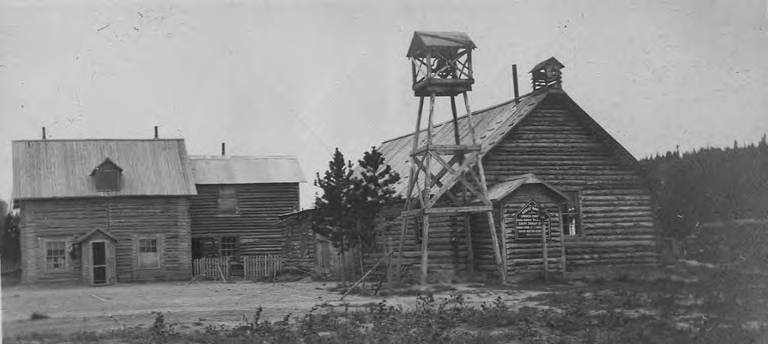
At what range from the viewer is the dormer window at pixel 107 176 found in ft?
114

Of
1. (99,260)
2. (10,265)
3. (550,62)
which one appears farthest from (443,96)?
(10,265)

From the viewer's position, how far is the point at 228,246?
4044cm

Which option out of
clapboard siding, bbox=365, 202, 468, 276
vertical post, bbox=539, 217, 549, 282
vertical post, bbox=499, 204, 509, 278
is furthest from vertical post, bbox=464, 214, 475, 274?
vertical post, bbox=539, 217, 549, 282

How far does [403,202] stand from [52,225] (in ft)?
54.3

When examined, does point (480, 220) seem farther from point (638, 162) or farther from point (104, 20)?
point (104, 20)

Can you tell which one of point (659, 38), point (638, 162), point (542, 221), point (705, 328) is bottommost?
point (705, 328)

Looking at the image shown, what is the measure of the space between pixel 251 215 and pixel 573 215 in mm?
18968

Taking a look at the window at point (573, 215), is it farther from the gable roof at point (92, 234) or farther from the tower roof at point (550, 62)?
the gable roof at point (92, 234)

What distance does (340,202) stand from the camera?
24438 mm

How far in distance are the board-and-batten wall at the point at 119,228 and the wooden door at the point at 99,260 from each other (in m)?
0.59

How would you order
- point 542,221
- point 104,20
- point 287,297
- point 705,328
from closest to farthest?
point 705,328 < point 104,20 < point 287,297 < point 542,221

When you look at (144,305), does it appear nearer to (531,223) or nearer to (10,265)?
(531,223)

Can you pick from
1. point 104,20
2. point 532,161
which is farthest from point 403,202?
point 104,20

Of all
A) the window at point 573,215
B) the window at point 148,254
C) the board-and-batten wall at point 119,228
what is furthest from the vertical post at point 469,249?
the window at point 148,254
